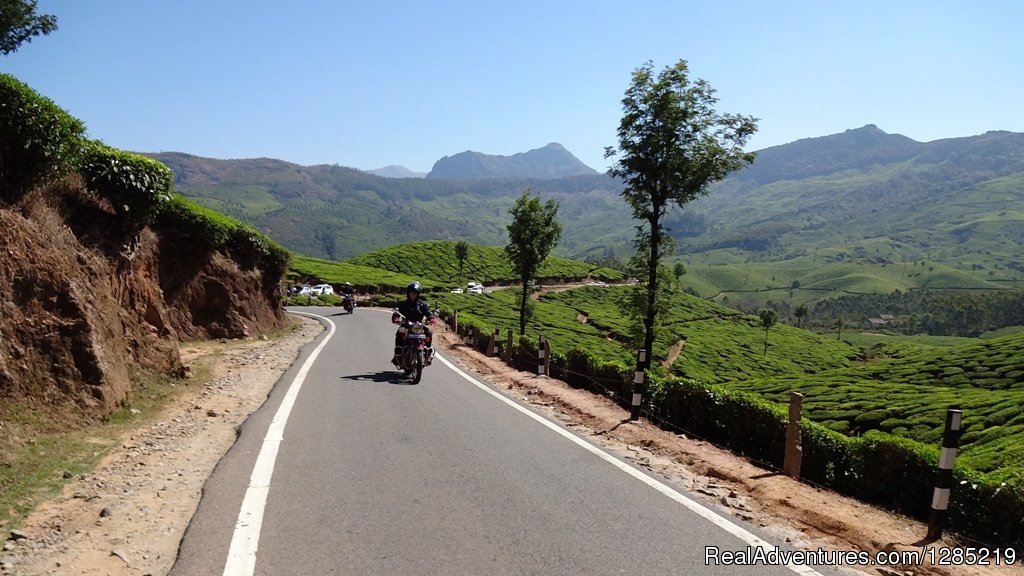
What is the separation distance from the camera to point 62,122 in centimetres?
800

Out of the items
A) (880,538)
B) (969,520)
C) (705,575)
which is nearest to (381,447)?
(705,575)

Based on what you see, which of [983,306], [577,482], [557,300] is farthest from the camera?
[983,306]

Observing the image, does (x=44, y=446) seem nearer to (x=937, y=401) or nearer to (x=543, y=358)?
(x=543, y=358)

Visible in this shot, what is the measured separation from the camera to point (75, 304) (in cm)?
748

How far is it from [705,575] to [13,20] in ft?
108

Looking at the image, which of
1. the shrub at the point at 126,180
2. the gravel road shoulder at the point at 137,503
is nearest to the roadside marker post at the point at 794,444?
the gravel road shoulder at the point at 137,503

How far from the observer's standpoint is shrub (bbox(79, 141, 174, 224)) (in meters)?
9.77

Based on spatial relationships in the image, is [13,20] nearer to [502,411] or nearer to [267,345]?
[267,345]

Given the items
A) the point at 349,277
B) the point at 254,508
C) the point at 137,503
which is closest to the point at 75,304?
the point at 137,503

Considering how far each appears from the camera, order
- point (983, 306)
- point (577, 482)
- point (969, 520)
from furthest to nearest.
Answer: point (983, 306)
point (577, 482)
point (969, 520)

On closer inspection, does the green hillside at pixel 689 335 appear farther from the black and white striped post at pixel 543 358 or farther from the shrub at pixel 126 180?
the shrub at pixel 126 180

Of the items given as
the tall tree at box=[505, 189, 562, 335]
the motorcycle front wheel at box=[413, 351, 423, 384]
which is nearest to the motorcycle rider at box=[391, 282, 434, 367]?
the motorcycle front wheel at box=[413, 351, 423, 384]

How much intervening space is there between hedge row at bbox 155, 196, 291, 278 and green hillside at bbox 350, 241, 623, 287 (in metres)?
67.5

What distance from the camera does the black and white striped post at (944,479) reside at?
5211 millimetres
